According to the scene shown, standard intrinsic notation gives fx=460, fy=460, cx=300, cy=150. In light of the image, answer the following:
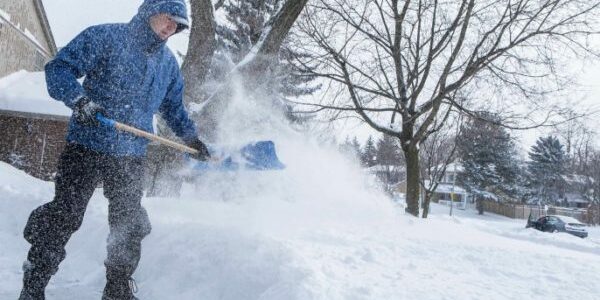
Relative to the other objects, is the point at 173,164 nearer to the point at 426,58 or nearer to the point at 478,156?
the point at 426,58

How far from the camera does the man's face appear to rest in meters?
2.41

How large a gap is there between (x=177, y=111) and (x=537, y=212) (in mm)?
39086

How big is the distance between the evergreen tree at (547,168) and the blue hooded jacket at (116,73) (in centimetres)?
4860

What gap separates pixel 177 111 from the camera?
2.84m

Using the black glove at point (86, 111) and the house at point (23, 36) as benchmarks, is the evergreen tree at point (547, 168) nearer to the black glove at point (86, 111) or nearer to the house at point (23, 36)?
the house at point (23, 36)

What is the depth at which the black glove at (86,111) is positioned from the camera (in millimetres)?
2133

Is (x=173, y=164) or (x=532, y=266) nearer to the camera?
(x=532, y=266)

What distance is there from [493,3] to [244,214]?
30.7 feet

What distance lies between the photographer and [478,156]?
41188 mm

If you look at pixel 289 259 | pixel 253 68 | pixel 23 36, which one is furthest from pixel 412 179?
pixel 23 36

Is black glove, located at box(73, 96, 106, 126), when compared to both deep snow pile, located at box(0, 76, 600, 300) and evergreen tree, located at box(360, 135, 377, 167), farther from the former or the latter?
evergreen tree, located at box(360, 135, 377, 167)

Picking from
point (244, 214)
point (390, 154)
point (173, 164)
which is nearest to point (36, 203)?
point (173, 164)

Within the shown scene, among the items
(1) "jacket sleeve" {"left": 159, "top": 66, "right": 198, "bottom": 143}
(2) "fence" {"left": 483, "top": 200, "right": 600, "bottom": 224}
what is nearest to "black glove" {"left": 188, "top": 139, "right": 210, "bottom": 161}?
(1) "jacket sleeve" {"left": 159, "top": 66, "right": 198, "bottom": 143}

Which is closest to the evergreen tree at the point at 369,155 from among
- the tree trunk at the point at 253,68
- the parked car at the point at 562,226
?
the parked car at the point at 562,226
